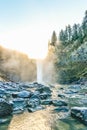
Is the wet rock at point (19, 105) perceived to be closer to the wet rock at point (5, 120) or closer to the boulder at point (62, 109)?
the wet rock at point (5, 120)

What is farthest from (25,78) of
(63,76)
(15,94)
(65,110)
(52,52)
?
(52,52)

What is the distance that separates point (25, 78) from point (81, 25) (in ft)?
357

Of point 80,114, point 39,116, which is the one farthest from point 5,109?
point 80,114

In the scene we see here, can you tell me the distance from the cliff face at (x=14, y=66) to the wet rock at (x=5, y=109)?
5300 cm

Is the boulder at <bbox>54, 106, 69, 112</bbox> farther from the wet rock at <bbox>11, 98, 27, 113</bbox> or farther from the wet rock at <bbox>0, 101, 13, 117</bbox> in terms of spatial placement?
the wet rock at <bbox>0, 101, 13, 117</bbox>

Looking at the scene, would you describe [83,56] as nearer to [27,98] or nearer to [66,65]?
[66,65]

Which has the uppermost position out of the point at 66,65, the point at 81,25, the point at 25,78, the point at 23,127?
the point at 81,25

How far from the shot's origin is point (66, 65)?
6073 inches

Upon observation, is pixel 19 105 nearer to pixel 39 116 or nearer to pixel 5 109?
pixel 39 116

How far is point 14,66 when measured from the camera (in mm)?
86875

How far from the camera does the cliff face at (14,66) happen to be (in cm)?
8306

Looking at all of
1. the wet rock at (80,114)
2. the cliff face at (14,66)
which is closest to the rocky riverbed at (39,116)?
the wet rock at (80,114)

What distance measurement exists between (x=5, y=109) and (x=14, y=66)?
63.0 meters

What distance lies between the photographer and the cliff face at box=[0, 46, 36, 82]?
8306 centimetres
